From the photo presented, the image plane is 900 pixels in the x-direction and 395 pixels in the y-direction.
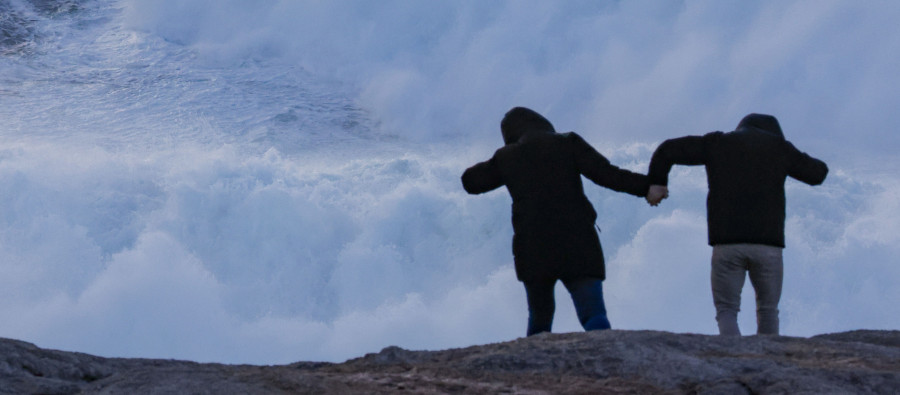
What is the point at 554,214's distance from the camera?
6445 mm

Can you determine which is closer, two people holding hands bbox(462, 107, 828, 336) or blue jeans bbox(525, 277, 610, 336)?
blue jeans bbox(525, 277, 610, 336)

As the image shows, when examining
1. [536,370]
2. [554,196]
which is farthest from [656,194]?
[536,370]

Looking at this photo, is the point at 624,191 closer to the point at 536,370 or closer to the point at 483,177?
the point at 483,177

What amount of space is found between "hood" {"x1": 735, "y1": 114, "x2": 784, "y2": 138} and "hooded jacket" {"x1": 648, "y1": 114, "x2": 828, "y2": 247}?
0.07 metres

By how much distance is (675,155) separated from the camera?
22.5 feet

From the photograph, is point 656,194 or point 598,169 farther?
point 656,194

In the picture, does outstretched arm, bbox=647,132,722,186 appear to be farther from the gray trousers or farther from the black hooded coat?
the gray trousers

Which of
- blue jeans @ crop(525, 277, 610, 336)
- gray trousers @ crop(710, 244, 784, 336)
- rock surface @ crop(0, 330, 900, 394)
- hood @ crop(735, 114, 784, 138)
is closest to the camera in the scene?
rock surface @ crop(0, 330, 900, 394)

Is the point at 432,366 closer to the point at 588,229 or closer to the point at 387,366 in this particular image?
the point at 387,366

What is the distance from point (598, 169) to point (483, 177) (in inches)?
30.7

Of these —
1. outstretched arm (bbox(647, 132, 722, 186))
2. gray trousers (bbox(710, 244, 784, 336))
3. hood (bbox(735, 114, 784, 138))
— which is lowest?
gray trousers (bbox(710, 244, 784, 336))

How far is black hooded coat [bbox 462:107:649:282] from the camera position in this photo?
6363mm

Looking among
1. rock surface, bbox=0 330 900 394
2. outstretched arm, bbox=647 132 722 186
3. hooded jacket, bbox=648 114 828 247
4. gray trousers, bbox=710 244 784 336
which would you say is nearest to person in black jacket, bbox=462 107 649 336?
outstretched arm, bbox=647 132 722 186

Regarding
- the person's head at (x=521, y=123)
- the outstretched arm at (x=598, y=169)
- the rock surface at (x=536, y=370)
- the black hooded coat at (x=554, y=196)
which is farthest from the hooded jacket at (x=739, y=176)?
the rock surface at (x=536, y=370)
